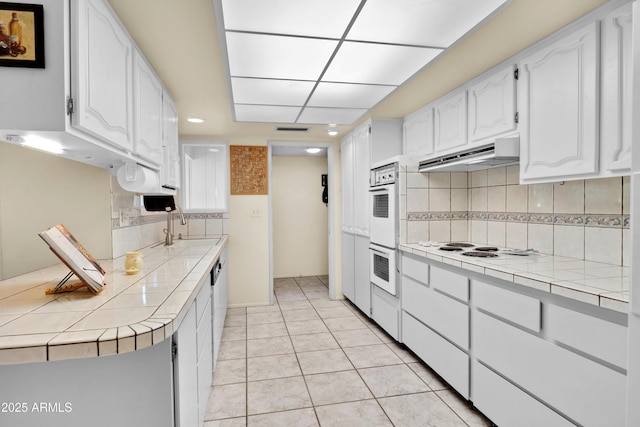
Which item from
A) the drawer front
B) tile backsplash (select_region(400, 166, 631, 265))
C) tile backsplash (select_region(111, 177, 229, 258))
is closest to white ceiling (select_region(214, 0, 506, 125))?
tile backsplash (select_region(400, 166, 631, 265))

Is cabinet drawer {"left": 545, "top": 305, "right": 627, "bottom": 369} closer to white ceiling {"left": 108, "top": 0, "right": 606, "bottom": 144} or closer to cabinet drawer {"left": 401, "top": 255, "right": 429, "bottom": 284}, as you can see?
cabinet drawer {"left": 401, "top": 255, "right": 429, "bottom": 284}

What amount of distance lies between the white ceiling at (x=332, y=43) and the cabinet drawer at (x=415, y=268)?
132cm

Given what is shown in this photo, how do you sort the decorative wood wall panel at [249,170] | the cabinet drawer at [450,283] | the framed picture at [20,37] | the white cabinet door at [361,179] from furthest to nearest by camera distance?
the decorative wood wall panel at [249,170]
the white cabinet door at [361,179]
the cabinet drawer at [450,283]
the framed picture at [20,37]

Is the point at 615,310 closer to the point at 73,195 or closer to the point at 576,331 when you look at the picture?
the point at 576,331

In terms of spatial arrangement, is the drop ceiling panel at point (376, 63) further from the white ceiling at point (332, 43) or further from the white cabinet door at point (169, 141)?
the white cabinet door at point (169, 141)

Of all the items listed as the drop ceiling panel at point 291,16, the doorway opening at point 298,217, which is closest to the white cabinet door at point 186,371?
the drop ceiling panel at point 291,16

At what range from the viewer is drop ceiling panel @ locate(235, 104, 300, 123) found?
296cm

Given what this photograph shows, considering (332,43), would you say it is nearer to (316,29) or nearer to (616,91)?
(316,29)

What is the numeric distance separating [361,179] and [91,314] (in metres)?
3.04

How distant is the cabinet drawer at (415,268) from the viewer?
8.56 ft

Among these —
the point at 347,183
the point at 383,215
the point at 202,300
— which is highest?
the point at 347,183

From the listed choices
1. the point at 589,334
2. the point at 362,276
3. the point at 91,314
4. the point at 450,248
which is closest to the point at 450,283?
the point at 450,248

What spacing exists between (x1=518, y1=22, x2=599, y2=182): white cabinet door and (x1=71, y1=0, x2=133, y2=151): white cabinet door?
218 centimetres

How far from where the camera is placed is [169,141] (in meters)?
2.69
